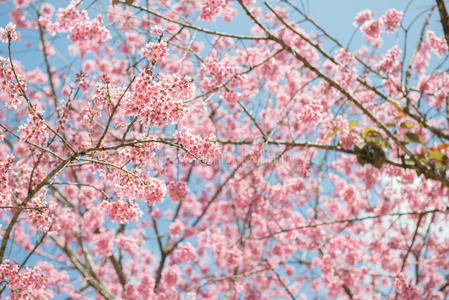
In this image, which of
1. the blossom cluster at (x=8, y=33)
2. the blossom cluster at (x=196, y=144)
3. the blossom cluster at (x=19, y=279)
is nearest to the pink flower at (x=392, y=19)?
the blossom cluster at (x=196, y=144)

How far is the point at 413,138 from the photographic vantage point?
4148 millimetres

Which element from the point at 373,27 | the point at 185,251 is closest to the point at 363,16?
the point at 373,27

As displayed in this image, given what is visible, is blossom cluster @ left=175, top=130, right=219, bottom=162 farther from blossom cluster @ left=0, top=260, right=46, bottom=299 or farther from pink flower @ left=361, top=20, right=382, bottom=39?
pink flower @ left=361, top=20, right=382, bottom=39

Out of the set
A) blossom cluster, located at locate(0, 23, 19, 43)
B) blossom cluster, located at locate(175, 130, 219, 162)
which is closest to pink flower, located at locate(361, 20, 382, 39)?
blossom cluster, located at locate(175, 130, 219, 162)

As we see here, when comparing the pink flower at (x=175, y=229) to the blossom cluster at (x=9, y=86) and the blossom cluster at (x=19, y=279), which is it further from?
the blossom cluster at (x=9, y=86)

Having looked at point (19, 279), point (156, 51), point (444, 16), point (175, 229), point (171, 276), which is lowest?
point (19, 279)

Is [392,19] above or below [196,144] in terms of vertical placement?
above

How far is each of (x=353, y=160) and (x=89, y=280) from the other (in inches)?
A: 172

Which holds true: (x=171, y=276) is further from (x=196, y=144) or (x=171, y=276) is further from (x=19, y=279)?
(x=196, y=144)

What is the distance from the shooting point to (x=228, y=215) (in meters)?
8.85

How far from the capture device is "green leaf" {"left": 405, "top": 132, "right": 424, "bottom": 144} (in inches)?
162

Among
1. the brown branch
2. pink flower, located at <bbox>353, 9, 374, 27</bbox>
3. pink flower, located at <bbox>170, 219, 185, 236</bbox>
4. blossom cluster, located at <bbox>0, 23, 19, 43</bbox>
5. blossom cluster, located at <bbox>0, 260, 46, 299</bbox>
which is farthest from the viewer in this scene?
pink flower, located at <bbox>170, 219, 185, 236</bbox>

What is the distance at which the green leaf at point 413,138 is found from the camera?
4125 mm

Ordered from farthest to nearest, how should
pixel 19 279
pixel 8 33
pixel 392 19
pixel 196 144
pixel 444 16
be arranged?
pixel 392 19 < pixel 444 16 < pixel 19 279 < pixel 196 144 < pixel 8 33
